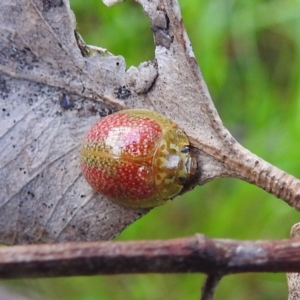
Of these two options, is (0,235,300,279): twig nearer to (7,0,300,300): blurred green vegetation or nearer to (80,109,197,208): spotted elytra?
(80,109,197,208): spotted elytra

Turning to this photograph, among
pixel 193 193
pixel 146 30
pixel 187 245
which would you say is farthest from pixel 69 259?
pixel 146 30

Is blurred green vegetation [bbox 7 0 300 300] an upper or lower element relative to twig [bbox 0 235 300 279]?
upper

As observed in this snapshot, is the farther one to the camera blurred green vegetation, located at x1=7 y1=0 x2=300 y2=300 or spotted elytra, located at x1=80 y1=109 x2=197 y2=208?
blurred green vegetation, located at x1=7 y1=0 x2=300 y2=300

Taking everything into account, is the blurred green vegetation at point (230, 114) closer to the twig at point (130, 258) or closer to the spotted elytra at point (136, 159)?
the spotted elytra at point (136, 159)

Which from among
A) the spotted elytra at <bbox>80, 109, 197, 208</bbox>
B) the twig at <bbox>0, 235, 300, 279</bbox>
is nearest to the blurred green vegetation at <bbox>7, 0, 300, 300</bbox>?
the spotted elytra at <bbox>80, 109, 197, 208</bbox>

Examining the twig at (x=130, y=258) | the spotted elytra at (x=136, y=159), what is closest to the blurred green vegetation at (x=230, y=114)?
the spotted elytra at (x=136, y=159)
